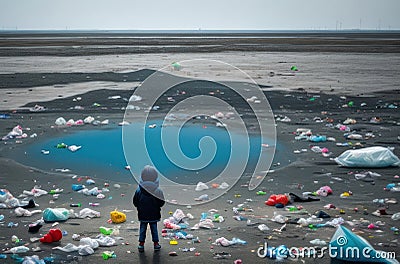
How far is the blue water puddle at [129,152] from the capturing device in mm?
10607

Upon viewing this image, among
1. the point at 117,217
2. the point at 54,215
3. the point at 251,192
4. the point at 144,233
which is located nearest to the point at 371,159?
the point at 251,192

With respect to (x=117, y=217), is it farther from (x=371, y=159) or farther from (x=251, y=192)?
(x=371, y=159)

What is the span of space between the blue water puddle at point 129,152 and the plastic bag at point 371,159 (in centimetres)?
207

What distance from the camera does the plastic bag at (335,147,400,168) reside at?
1055 cm

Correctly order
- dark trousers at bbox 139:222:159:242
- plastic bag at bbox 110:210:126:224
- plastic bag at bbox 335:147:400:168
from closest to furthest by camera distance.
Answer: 1. dark trousers at bbox 139:222:159:242
2. plastic bag at bbox 110:210:126:224
3. plastic bag at bbox 335:147:400:168

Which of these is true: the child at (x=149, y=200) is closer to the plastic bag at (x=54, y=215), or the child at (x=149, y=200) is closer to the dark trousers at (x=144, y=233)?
the dark trousers at (x=144, y=233)

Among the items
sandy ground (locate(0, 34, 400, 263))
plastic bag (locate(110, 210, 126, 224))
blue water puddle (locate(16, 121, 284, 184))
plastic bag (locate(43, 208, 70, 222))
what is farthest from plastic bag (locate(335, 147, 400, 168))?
plastic bag (locate(43, 208, 70, 222))

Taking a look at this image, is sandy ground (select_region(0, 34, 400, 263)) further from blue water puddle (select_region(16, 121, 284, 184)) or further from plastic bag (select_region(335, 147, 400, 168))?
blue water puddle (select_region(16, 121, 284, 184))

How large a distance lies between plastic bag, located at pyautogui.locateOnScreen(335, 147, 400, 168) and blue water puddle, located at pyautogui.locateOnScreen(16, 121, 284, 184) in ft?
6.78

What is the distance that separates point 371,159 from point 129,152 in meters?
5.57

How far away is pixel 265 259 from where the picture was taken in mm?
6262

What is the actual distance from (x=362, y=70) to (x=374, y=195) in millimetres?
28076

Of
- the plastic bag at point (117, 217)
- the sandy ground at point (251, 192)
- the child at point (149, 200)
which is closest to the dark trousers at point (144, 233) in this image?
the child at point (149, 200)

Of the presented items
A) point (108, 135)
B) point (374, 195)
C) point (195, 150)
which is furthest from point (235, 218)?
point (108, 135)
